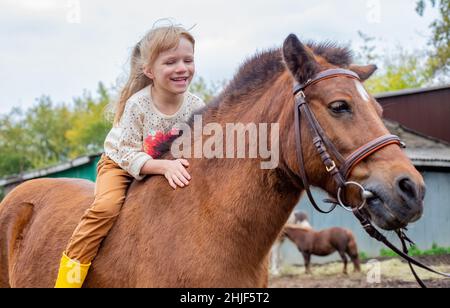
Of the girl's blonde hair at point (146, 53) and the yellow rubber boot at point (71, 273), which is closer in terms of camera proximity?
the yellow rubber boot at point (71, 273)

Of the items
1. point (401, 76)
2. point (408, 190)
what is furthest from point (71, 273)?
point (401, 76)

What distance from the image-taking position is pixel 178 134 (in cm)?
380

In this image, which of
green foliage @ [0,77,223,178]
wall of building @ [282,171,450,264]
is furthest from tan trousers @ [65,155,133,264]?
green foliage @ [0,77,223,178]

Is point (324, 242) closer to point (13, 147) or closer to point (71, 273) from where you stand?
point (71, 273)

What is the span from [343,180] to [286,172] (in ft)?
1.41

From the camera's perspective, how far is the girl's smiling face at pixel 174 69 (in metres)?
3.77

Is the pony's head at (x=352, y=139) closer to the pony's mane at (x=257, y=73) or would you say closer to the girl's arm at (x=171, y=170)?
the pony's mane at (x=257, y=73)

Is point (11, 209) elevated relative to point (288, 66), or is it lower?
lower

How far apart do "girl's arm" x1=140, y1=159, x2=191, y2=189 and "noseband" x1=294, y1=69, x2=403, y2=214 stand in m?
0.83

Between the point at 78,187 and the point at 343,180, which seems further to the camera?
the point at 78,187

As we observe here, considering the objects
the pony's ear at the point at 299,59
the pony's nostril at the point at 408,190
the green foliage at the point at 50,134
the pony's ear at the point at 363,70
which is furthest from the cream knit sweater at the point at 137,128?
the green foliage at the point at 50,134

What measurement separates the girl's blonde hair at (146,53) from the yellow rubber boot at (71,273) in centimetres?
111
